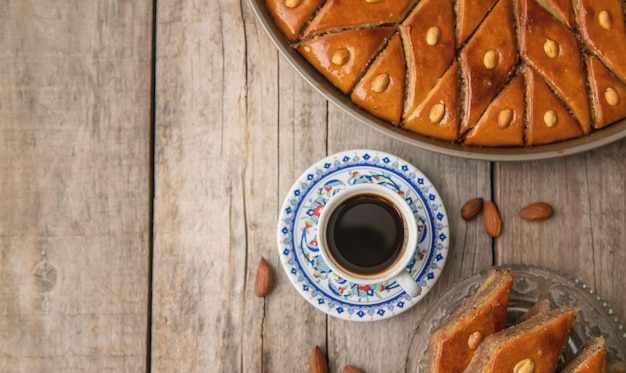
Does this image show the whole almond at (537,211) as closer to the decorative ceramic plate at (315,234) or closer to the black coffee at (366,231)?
the decorative ceramic plate at (315,234)

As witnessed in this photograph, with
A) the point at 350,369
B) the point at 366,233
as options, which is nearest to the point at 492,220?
the point at 366,233

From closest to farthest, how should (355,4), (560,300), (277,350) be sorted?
(355,4) < (560,300) < (277,350)

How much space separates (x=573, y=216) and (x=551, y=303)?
0.21m

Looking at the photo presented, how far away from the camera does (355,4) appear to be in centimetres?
117

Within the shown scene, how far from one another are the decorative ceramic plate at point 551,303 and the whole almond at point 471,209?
14 cm

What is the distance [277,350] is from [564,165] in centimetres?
71

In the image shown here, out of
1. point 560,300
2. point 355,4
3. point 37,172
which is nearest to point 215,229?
point 37,172

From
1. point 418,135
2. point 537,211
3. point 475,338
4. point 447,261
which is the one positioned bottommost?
point 475,338

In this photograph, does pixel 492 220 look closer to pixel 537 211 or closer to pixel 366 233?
pixel 537 211

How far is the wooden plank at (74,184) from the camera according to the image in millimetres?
1411

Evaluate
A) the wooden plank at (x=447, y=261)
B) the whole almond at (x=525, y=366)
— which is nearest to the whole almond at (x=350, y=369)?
the wooden plank at (x=447, y=261)

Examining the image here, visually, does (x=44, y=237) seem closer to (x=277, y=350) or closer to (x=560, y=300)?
(x=277, y=350)

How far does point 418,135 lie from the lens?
1.22 meters

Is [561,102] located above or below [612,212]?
above
